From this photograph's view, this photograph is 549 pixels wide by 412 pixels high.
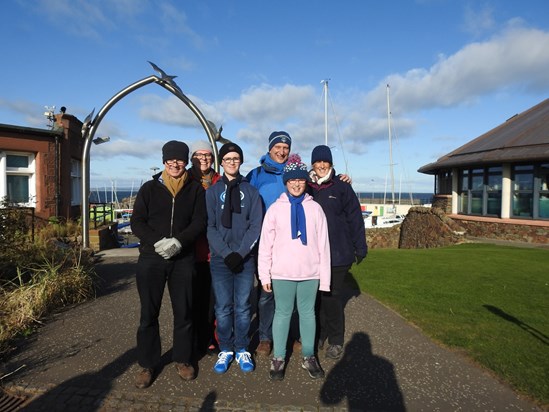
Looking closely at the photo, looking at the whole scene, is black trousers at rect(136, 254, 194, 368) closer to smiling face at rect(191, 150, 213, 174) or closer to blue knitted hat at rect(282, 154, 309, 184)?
smiling face at rect(191, 150, 213, 174)

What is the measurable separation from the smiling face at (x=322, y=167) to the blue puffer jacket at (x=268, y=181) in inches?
14.4

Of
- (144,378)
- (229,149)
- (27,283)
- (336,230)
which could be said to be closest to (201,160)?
(229,149)

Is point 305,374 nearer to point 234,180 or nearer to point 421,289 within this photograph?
point 234,180

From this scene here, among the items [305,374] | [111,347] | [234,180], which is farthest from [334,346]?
[111,347]

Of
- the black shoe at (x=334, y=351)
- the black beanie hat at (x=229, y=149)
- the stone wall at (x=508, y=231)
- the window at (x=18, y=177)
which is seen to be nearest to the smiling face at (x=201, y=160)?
the black beanie hat at (x=229, y=149)

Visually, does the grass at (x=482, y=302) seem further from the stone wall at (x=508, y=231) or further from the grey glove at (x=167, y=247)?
the stone wall at (x=508, y=231)

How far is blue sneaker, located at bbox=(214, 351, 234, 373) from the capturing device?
3.62m

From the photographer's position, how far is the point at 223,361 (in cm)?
369

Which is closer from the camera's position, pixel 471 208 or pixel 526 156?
pixel 526 156

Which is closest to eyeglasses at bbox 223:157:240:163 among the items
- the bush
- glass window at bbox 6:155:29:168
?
the bush

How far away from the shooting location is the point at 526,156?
1335 cm

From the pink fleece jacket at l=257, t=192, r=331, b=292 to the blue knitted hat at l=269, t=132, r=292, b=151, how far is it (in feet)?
2.37

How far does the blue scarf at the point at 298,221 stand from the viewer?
3.60m

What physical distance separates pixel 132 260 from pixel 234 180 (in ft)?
20.8
